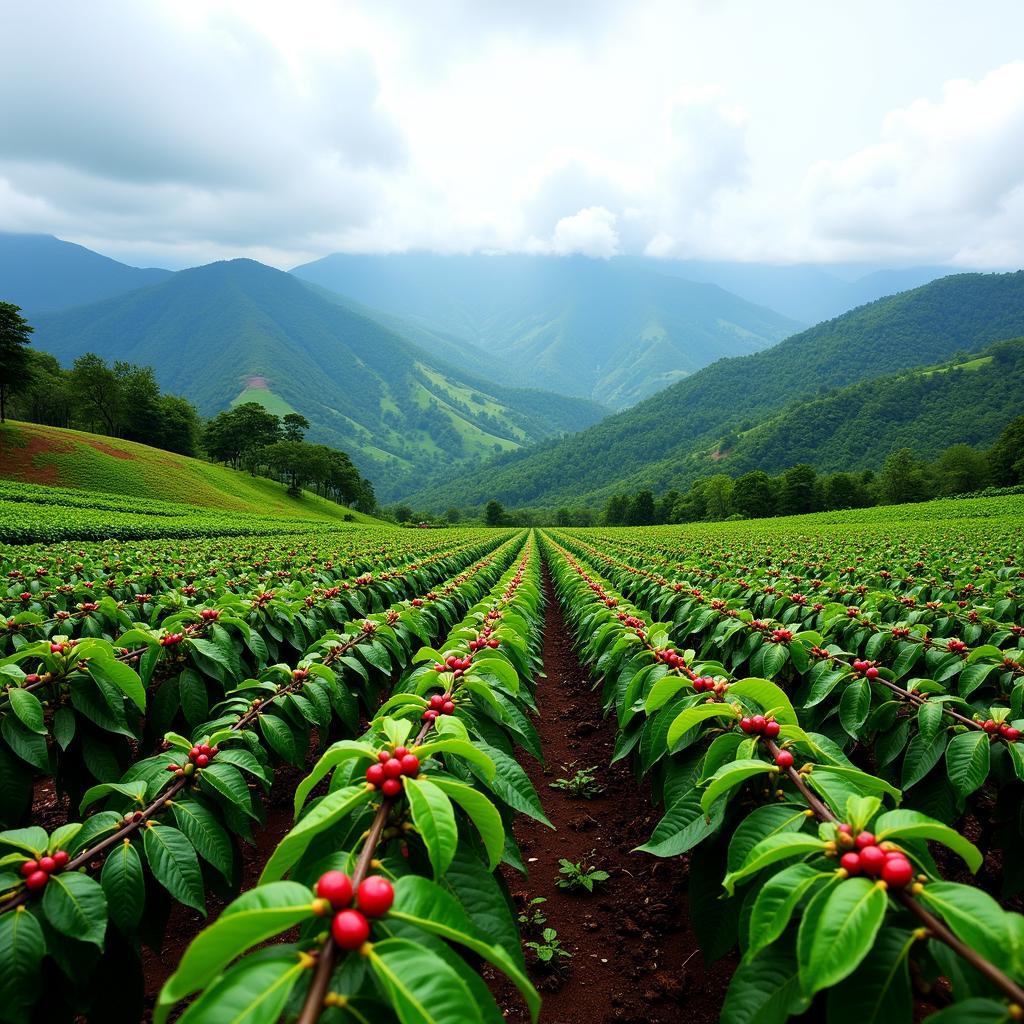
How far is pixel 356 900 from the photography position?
1042mm

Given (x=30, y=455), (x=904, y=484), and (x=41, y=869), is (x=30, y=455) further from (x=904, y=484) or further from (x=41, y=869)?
(x=904, y=484)

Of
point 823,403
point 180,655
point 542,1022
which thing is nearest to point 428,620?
point 180,655

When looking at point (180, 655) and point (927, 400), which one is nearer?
point (180, 655)

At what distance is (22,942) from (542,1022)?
94.4 inches

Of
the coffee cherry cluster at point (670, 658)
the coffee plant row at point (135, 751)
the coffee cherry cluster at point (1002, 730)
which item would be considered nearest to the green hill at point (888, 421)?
A: the coffee cherry cluster at point (670, 658)

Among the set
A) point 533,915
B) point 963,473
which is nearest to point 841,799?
point 533,915

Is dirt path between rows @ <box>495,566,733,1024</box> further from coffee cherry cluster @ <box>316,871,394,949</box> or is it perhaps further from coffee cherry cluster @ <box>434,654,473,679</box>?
coffee cherry cluster @ <box>316,871,394,949</box>

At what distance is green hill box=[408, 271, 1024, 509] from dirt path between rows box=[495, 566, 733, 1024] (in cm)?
Result: 12062

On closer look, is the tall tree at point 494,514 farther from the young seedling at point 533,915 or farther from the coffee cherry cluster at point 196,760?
the coffee cherry cluster at point 196,760

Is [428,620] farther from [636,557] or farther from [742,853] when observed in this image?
[636,557]

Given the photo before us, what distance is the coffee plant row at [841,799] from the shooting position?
3.36ft

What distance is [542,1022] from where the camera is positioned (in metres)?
2.66

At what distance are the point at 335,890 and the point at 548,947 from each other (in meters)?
2.80

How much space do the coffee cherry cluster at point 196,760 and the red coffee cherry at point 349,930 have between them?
5.33ft
